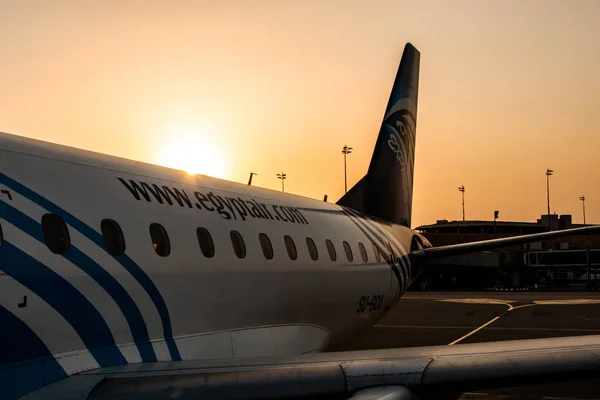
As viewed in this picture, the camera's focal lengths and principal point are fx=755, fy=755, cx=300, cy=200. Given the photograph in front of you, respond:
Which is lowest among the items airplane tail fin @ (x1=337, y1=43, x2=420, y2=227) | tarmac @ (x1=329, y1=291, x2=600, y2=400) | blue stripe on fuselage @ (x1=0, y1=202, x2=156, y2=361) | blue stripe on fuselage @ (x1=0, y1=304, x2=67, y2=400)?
tarmac @ (x1=329, y1=291, x2=600, y2=400)

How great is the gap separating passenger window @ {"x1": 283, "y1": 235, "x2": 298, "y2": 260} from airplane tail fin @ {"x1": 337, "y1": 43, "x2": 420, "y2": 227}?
638cm

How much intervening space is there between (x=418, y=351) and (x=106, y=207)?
3.45m

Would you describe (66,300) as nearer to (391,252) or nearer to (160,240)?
(160,240)

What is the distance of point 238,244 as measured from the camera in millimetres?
9828

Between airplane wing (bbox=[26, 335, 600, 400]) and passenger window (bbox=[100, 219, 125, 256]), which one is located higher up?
passenger window (bbox=[100, 219, 125, 256])

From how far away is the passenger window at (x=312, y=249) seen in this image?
12.0 meters

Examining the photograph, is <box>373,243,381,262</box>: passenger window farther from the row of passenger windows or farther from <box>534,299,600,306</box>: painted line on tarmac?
<box>534,299,600,306</box>: painted line on tarmac

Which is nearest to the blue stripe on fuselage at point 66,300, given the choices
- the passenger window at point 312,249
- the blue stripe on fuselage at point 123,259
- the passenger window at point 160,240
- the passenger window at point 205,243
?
the blue stripe on fuselage at point 123,259

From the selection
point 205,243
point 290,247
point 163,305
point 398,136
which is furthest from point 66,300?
point 398,136

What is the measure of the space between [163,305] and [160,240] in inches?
28.9

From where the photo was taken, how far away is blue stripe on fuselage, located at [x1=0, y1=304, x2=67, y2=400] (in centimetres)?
608

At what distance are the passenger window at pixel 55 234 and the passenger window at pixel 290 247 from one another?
4662 millimetres

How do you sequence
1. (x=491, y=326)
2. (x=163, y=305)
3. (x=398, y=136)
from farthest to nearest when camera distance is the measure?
(x=491, y=326) → (x=398, y=136) → (x=163, y=305)

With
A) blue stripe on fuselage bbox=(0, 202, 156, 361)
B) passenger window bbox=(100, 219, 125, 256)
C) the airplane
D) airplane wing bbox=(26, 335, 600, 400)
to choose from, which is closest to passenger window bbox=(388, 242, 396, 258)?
the airplane
